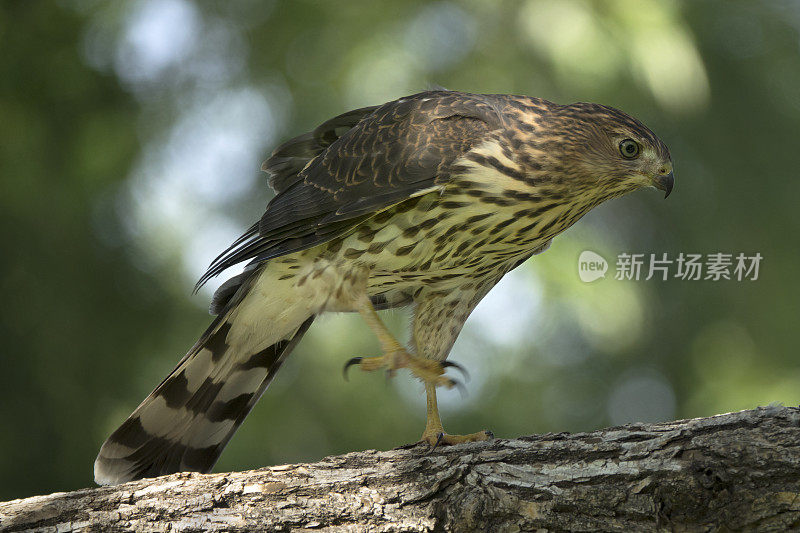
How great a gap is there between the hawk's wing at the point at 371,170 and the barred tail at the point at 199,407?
1.46 feet

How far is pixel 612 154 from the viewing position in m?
3.79

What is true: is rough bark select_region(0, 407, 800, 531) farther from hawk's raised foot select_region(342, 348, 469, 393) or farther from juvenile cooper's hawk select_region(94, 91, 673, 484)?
juvenile cooper's hawk select_region(94, 91, 673, 484)

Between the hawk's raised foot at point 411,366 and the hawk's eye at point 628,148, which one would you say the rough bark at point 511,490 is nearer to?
the hawk's raised foot at point 411,366

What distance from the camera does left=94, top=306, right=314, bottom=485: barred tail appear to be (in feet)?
13.0

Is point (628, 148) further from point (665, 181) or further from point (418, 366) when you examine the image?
point (418, 366)

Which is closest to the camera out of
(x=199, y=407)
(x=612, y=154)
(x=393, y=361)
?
(x=393, y=361)

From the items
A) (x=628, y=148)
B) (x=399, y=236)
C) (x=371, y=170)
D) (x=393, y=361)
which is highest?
(x=628, y=148)

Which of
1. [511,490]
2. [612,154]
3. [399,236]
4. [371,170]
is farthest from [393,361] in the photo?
[612,154]

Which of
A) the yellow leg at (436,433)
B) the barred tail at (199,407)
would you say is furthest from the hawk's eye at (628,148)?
the barred tail at (199,407)

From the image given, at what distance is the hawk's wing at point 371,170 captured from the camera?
147 inches

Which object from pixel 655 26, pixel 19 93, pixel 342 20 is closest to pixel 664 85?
pixel 655 26

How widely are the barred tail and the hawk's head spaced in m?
1.56

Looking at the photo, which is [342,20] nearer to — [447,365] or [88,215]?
[88,215]

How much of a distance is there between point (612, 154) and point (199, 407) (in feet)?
7.73
